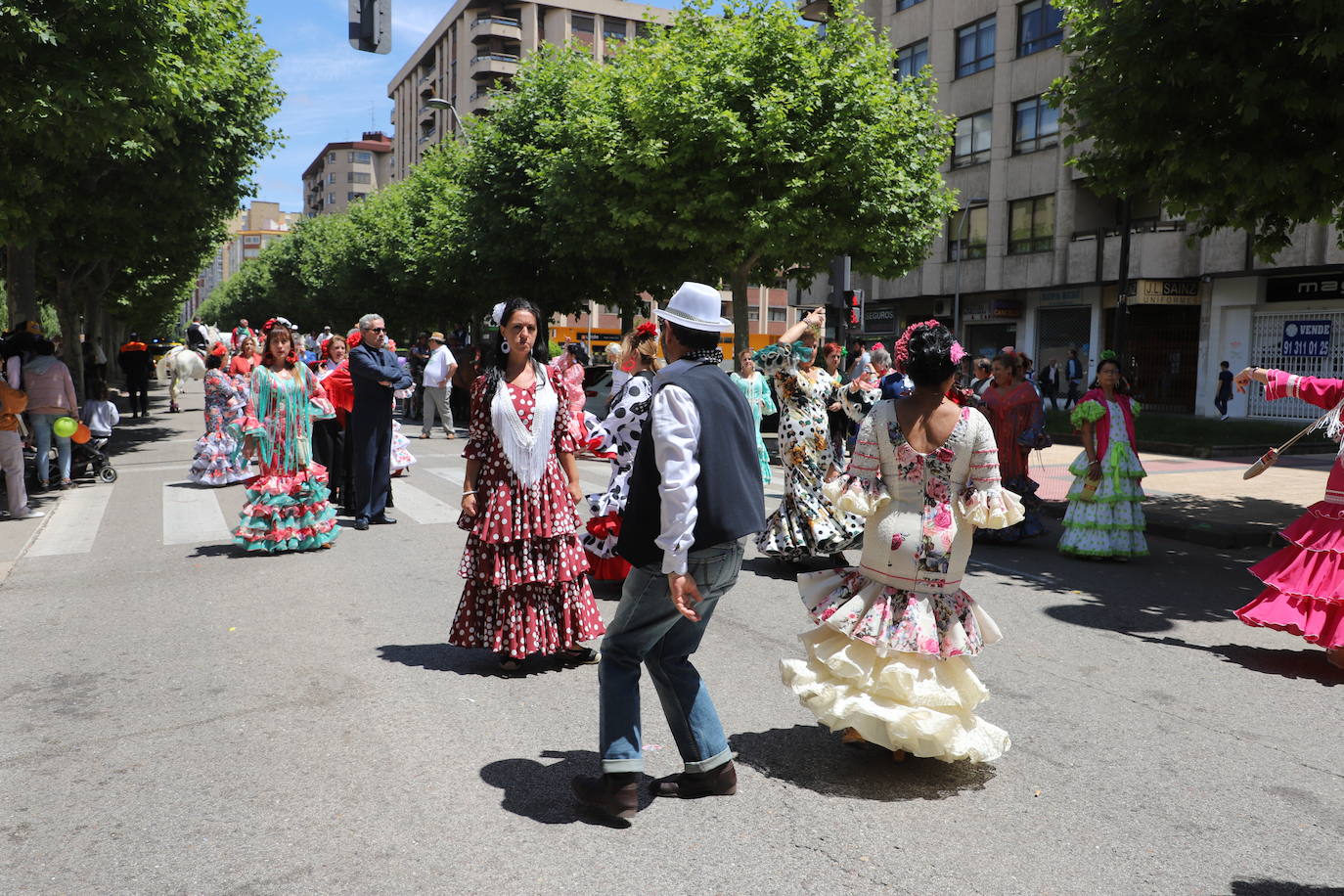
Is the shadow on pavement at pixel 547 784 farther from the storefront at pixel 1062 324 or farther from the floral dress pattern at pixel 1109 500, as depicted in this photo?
the storefront at pixel 1062 324

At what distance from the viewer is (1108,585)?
809 cm

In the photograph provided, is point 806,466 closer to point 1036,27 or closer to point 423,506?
point 423,506

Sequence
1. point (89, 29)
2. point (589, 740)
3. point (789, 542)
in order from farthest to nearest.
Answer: point (89, 29), point (789, 542), point (589, 740)

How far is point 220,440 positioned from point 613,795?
11.6 m

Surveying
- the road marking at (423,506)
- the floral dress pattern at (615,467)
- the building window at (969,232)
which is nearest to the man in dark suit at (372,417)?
the road marking at (423,506)

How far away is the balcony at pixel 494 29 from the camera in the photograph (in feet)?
234

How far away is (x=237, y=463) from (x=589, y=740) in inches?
427

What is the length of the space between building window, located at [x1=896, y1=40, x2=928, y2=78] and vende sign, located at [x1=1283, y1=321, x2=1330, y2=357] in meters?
16.3

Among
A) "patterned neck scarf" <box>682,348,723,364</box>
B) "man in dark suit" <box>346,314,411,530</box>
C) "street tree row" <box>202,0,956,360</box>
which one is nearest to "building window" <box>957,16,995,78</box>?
"street tree row" <box>202,0,956,360</box>

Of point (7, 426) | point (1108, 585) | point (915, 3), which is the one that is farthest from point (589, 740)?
point (915, 3)

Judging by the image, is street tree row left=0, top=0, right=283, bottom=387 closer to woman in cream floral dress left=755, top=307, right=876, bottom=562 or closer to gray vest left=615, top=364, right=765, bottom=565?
woman in cream floral dress left=755, top=307, right=876, bottom=562

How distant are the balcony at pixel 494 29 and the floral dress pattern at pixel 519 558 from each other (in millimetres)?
72330

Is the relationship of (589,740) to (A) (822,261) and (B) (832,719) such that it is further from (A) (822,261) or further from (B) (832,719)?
(A) (822,261)

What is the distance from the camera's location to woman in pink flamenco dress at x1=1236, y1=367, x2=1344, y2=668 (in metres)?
5.77
